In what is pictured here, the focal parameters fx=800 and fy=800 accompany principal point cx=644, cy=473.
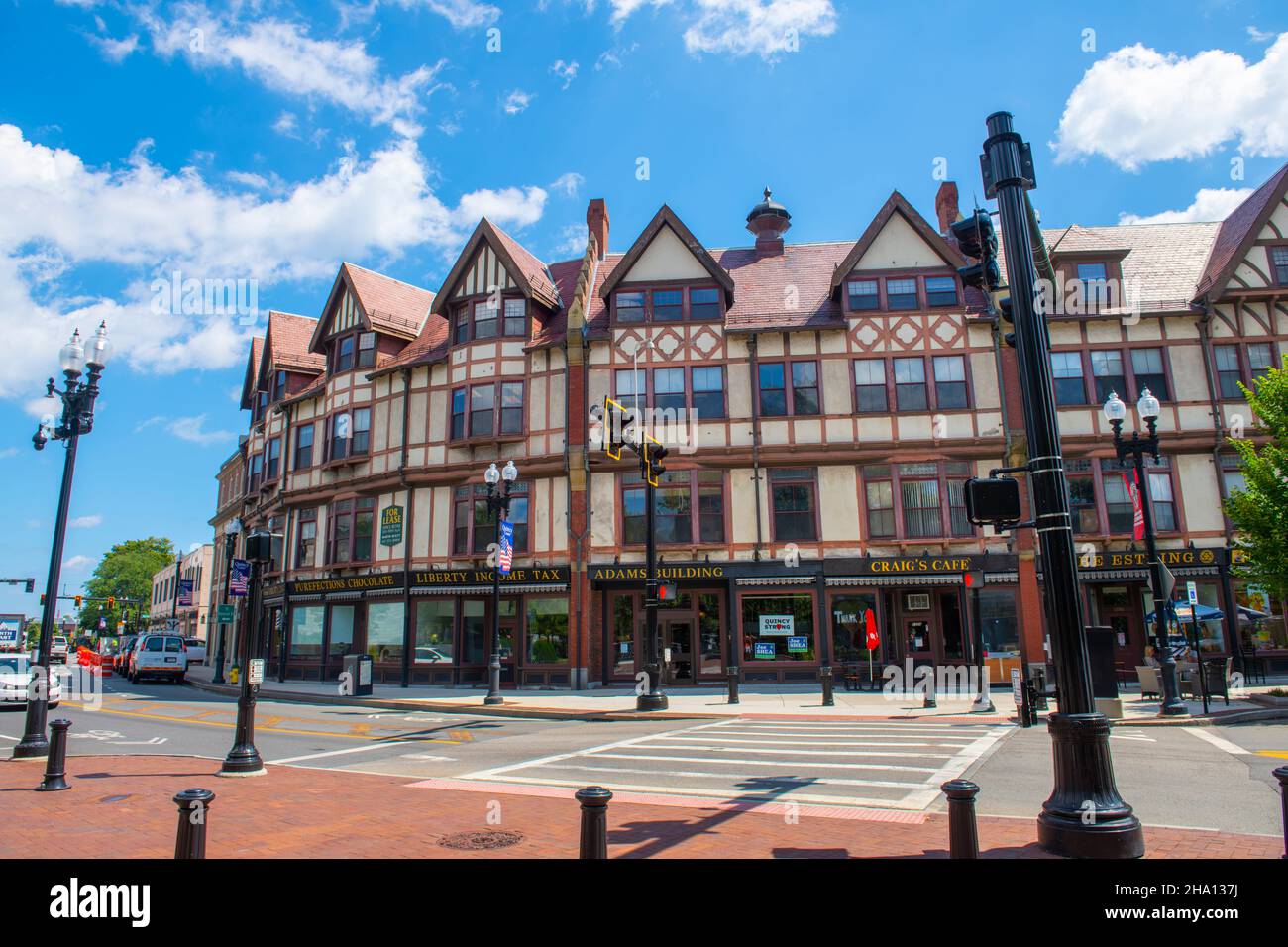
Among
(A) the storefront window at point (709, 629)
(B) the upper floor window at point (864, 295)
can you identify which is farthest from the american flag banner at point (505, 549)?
(B) the upper floor window at point (864, 295)

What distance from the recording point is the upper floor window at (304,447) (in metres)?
33.5

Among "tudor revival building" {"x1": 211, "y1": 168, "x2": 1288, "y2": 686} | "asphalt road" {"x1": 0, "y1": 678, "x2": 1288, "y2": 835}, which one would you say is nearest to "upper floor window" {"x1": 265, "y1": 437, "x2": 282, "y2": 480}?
"tudor revival building" {"x1": 211, "y1": 168, "x2": 1288, "y2": 686}

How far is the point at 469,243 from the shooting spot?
2975 centimetres

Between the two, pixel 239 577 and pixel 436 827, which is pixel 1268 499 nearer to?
pixel 436 827

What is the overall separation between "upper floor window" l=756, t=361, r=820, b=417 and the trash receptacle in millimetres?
15128

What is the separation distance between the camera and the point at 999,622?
25.0m

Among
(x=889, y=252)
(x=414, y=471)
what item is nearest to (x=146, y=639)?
(x=414, y=471)

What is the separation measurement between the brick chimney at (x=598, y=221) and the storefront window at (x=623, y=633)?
14695 millimetres

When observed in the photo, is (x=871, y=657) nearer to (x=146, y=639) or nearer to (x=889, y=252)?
(x=889, y=252)

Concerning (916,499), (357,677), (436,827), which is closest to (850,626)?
(916,499)

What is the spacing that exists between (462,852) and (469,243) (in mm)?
26338

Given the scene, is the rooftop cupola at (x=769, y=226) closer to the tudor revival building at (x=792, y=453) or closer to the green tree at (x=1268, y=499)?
the tudor revival building at (x=792, y=453)

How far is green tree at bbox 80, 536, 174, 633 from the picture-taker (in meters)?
107

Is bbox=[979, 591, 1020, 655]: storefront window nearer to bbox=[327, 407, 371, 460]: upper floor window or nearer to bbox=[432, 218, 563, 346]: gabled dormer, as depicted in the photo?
bbox=[432, 218, 563, 346]: gabled dormer
